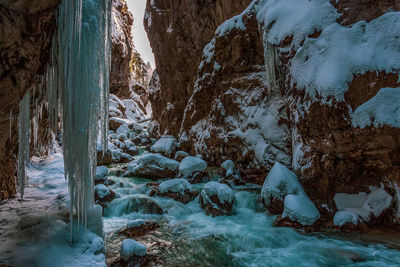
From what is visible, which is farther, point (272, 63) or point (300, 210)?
point (272, 63)

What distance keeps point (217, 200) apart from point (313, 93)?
3.49 meters

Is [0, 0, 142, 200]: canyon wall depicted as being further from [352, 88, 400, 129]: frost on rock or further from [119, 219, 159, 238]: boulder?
[352, 88, 400, 129]: frost on rock

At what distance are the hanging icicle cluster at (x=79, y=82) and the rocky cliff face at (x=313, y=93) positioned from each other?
4.39m

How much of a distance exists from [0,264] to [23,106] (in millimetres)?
1956

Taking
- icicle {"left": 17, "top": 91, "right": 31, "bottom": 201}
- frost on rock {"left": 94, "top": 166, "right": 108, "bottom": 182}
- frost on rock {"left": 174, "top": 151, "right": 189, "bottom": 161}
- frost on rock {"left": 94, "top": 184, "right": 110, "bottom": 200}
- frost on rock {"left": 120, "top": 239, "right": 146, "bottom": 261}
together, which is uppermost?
icicle {"left": 17, "top": 91, "right": 31, "bottom": 201}

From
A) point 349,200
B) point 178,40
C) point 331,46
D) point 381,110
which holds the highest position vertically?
point 178,40

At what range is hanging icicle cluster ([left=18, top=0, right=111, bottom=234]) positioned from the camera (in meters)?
2.48

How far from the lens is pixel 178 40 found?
1409 centimetres

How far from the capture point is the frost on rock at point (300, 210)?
4.53 meters

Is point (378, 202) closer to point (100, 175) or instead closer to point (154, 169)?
point (154, 169)

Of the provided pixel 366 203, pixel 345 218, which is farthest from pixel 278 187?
pixel 366 203

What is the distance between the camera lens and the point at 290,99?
5.83 meters

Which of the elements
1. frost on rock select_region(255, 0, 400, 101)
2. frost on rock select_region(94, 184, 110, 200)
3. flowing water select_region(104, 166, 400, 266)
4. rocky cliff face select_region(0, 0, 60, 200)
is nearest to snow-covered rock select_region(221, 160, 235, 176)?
A: flowing water select_region(104, 166, 400, 266)

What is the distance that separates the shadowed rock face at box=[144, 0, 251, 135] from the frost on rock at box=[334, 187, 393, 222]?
30.7ft
